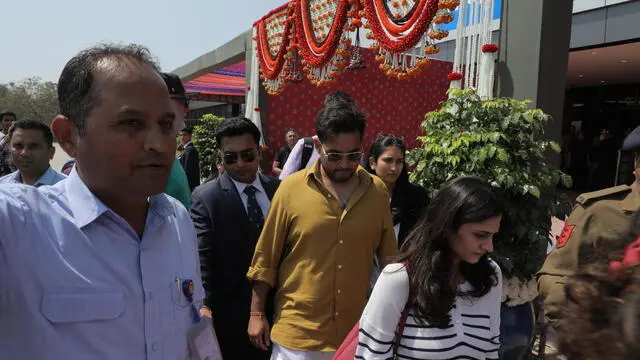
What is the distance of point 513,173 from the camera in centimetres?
264

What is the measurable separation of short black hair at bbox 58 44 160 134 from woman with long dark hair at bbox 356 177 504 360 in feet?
3.42

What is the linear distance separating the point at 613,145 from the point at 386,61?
8625mm

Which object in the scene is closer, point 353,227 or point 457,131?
point 353,227

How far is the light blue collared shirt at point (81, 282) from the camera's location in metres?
0.81

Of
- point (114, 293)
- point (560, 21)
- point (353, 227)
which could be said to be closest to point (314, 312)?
point (353, 227)

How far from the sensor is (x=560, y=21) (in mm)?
3240

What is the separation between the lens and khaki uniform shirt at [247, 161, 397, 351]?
1.97 m

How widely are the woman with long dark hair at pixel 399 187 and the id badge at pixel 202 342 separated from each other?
5.86 feet

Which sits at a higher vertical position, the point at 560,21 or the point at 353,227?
the point at 560,21

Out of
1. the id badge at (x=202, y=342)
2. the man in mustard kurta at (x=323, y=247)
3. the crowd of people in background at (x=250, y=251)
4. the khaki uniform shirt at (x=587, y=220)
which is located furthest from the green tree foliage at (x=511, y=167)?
the id badge at (x=202, y=342)

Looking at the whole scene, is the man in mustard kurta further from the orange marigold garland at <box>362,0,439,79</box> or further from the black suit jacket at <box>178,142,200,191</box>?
the black suit jacket at <box>178,142,200,191</box>

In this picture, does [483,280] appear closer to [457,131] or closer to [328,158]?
[328,158]

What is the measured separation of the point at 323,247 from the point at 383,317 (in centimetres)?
56

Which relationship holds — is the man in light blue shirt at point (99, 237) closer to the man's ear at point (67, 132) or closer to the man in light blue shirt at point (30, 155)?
the man's ear at point (67, 132)
